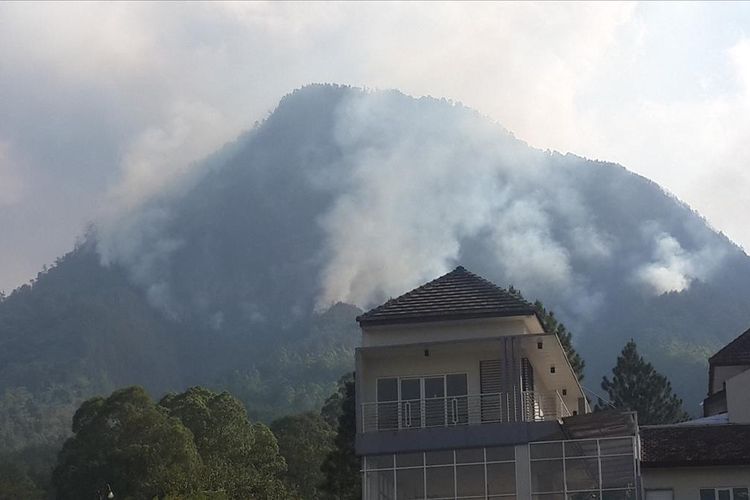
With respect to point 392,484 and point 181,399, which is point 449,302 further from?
point 181,399

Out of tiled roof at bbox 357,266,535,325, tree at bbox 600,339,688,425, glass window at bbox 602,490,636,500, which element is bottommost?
glass window at bbox 602,490,636,500

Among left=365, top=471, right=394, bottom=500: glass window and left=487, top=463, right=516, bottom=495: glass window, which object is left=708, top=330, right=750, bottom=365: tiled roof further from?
left=365, top=471, right=394, bottom=500: glass window

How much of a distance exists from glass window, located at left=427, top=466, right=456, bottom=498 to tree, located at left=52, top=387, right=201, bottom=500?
20.9 m

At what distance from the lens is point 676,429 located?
42.7 m

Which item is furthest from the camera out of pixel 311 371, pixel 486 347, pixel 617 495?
pixel 311 371

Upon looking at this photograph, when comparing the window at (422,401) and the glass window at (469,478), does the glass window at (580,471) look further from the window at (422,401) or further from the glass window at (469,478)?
the window at (422,401)

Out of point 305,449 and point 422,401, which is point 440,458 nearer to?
point 422,401

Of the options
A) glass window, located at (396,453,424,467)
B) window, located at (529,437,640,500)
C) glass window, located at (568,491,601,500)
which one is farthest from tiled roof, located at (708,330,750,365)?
glass window, located at (396,453,424,467)

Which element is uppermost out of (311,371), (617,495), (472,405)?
(311,371)

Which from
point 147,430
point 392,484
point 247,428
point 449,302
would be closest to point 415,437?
point 392,484

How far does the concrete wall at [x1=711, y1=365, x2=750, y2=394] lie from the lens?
177 ft

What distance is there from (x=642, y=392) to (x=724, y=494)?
37.0 metres

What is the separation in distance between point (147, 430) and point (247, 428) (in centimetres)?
941

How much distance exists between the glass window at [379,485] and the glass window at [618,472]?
626 centimetres
